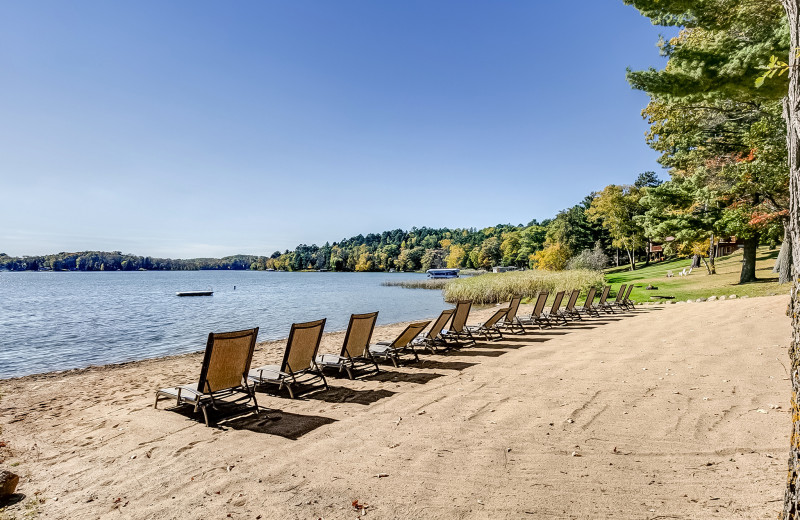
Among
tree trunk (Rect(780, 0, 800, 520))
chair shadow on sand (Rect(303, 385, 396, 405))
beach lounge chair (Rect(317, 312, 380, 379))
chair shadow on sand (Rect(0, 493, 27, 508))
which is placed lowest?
chair shadow on sand (Rect(303, 385, 396, 405))

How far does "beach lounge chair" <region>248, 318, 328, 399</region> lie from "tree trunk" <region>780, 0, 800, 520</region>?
5.32 meters

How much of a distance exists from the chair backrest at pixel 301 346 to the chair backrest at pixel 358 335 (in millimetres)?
784

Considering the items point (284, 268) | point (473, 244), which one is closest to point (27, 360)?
point (473, 244)

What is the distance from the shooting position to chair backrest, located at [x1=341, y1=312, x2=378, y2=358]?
743 cm

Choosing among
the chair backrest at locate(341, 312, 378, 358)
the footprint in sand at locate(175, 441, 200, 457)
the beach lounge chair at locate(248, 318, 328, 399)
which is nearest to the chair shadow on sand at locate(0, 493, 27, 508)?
the footprint in sand at locate(175, 441, 200, 457)

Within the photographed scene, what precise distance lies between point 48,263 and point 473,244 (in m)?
147

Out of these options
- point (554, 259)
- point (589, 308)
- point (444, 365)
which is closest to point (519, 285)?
point (589, 308)

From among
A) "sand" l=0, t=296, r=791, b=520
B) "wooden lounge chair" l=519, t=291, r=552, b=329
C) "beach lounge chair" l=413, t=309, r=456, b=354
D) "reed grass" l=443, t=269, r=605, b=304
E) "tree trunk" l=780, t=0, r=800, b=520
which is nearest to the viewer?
"tree trunk" l=780, t=0, r=800, b=520

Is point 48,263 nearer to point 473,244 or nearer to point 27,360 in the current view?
point 473,244

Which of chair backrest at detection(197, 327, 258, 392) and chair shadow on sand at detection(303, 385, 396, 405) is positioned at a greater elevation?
chair backrest at detection(197, 327, 258, 392)

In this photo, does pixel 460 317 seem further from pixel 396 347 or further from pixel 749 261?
pixel 749 261

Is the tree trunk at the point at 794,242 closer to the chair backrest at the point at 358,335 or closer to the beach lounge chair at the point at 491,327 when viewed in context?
the chair backrest at the point at 358,335

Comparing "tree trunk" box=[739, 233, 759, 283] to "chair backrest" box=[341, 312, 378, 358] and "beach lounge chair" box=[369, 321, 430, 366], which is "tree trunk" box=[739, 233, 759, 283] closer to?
"beach lounge chair" box=[369, 321, 430, 366]

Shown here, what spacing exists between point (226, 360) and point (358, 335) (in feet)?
8.80
